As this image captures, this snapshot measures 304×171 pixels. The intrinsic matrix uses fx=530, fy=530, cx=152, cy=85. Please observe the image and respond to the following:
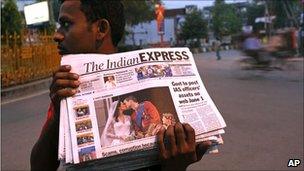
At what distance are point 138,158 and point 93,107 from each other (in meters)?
0.17

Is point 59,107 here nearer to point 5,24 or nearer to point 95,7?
point 95,7

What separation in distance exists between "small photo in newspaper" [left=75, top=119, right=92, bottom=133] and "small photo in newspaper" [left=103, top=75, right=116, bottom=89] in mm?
104

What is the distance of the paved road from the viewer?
17.4ft

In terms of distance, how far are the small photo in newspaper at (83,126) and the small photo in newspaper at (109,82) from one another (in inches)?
4.1

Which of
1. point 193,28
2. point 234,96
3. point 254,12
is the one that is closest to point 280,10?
point 193,28

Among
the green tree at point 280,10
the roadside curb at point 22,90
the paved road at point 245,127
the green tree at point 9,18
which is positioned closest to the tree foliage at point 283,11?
the green tree at point 280,10

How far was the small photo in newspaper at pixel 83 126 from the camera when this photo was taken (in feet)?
4.33

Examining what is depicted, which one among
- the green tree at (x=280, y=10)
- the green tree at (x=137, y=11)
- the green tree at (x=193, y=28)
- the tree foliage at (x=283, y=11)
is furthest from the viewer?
the green tree at (x=193, y=28)

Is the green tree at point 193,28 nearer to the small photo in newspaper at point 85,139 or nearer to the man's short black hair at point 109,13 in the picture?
the man's short black hair at point 109,13

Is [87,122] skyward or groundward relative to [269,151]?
skyward

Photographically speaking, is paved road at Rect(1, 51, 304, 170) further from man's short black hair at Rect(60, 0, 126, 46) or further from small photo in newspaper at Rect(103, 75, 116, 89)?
small photo in newspaper at Rect(103, 75, 116, 89)

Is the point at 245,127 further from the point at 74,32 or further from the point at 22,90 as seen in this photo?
the point at 22,90

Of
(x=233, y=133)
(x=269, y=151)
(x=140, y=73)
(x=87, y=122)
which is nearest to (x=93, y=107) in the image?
(x=87, y=122)

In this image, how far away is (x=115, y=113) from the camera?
1.33m
